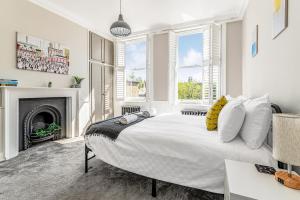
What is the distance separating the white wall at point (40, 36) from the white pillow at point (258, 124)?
3.65m

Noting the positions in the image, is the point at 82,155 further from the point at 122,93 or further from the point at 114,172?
the point at 122,93

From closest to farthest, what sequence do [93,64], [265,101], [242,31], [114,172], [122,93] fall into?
[265,101] → [114,172] → [242,31] → [93,64] → [122,93]

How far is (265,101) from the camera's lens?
142 cm

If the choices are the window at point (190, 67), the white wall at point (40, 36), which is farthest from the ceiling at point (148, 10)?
the window at point (190, 67)

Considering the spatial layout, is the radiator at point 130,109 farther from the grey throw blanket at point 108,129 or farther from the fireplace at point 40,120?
the grey throw blanket at point 108,129

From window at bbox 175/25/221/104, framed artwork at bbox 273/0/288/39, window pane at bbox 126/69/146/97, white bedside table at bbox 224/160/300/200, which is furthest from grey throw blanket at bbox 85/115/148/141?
window pane at bbox 126/69/146/97

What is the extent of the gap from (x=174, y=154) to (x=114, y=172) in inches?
41.8

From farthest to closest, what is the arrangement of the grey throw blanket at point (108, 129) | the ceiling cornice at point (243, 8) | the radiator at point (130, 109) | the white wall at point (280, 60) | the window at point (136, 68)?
the window at point (136, 68), the radiator at point (130, 109), the ceiling cornice at point (243, 8), the grey throw blanket at point (108, 129), the white wall at point (280, 60)

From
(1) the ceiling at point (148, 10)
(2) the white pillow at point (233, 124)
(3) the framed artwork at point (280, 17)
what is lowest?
(2) the white pillow at point (233, 124)

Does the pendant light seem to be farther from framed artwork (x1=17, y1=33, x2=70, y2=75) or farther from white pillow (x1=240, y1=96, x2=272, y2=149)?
white pillow (x1=240, y1=96, x2=272, y2=149)

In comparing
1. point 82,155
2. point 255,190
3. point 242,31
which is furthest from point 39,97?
point 242,31

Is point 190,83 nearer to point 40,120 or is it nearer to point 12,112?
point 40,120

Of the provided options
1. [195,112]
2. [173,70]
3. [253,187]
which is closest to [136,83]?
[173,70]

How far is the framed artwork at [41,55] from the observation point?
116 inches
